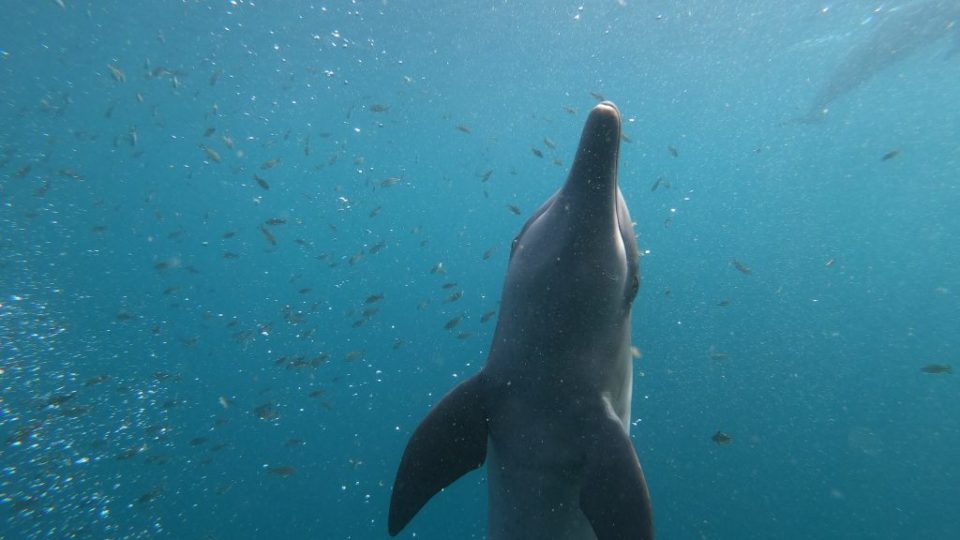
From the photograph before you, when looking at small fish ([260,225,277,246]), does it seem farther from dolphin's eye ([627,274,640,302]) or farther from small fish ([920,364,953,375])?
small fish ([920,364,953,375])

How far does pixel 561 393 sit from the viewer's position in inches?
114

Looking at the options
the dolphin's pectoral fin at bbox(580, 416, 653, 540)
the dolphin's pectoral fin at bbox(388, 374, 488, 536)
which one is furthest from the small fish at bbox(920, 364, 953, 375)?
the dolphin's pectoral fin at bbox(388, 374, 488, 536)

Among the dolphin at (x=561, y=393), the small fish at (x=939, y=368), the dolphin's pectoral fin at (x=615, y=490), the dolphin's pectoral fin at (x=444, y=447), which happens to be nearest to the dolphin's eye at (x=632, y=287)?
the dolphin at (x=561, y=393)

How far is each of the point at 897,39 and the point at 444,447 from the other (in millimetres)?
28923

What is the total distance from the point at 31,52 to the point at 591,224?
28.8 m

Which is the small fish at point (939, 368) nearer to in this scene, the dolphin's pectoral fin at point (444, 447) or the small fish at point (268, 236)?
the dolphin's pectoral fin at point (444, 447)

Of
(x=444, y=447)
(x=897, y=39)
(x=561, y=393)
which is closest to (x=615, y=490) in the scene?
(x=561, y=393)

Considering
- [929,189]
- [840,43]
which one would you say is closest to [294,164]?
[840,43]

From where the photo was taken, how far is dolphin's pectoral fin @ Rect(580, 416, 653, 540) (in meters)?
2.64

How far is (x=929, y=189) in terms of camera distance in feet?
297

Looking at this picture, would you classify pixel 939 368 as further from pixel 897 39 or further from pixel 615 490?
pixel 897 39

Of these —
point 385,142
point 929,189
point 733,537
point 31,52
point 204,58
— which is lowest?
point 929,189

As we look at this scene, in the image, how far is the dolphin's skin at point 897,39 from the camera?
805 inches

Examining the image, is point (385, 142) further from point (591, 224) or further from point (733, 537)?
point (591, 224)
